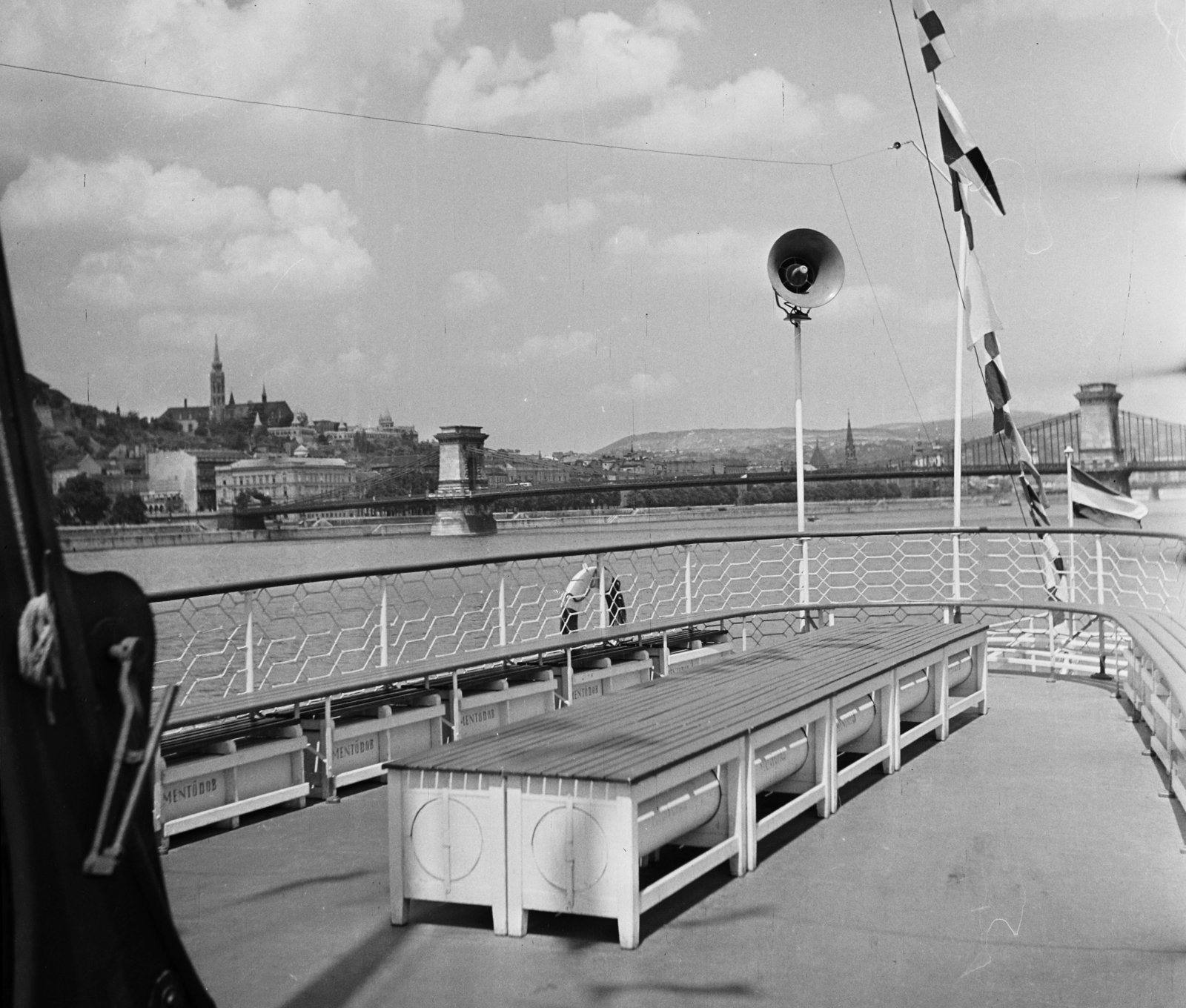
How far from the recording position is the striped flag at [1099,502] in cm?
987

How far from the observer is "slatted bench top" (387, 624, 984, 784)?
2938 mm

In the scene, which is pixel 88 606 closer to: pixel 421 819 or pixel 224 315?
pixel 421 819

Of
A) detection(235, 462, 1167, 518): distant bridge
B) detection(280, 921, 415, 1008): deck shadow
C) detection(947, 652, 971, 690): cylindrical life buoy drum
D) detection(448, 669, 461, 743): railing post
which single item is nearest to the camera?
detection(280, 921, 415, 1008): deck shadow

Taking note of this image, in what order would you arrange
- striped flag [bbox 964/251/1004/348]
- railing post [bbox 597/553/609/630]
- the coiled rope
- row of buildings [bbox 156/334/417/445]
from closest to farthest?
the coiled rope, railing post [bbox 597/553/609/630], striped flag [bbox 964/251/1004/348], row of buildings [bbox 156/334/417/445]

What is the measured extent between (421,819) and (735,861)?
0.94 m

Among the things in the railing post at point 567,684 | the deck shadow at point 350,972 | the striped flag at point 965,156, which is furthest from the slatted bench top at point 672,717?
the striped flag at point 965,156

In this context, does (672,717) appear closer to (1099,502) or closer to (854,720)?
(854,720)

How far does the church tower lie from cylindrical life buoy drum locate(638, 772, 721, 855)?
471 inches

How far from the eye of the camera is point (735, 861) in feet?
11.3

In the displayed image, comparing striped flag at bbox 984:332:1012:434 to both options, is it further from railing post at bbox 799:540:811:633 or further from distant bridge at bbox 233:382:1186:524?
railing post at bbox 799:540:811:633

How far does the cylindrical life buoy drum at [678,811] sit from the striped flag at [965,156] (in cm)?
689

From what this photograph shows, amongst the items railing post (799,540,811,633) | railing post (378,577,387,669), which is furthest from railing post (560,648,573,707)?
railing post (799,540,811,633)

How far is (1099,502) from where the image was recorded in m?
9.89

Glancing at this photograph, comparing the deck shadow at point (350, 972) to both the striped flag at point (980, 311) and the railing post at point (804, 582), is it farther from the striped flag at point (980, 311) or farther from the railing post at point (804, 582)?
the striped flag at point (980, 311)
